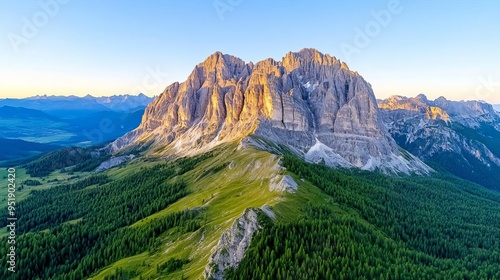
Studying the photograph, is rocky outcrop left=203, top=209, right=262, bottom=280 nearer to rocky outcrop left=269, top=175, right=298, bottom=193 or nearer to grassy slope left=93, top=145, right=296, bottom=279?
grassy slope left=93, top=145, right=296, bottom=279

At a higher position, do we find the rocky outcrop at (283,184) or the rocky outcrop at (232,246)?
the rocky outcrop at (283,184)

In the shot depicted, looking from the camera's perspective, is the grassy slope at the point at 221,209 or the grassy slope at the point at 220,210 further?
the grassy slope at the point at 221,209

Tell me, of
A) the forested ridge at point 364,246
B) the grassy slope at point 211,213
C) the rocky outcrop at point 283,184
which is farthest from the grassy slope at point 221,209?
the forested ridge at point 364,246

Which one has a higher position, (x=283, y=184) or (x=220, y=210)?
(x=283, y=184)

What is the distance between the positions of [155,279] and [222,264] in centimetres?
2533

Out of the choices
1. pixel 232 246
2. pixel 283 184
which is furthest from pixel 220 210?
pixel 232 246

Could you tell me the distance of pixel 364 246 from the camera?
121812mm

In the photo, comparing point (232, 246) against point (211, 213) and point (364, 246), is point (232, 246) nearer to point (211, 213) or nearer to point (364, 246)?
point (364, 246)

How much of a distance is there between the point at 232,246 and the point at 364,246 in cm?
4926

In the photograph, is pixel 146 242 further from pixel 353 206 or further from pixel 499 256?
pixel 499 256

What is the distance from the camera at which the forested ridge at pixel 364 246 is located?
327 feet

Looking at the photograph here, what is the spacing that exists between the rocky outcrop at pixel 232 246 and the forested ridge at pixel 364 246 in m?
2.41

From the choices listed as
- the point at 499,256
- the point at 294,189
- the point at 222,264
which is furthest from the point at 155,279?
the point at 499,256

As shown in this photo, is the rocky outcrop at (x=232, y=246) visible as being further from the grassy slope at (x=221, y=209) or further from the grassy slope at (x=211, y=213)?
the grassy slope at (x=211, y=213)
